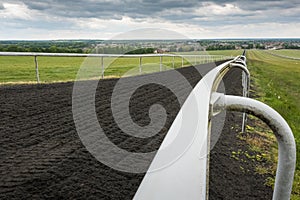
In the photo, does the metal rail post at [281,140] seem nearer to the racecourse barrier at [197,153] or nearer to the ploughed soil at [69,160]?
the racecourse barrier at [197,153]

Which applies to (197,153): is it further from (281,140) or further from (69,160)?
(69,160)

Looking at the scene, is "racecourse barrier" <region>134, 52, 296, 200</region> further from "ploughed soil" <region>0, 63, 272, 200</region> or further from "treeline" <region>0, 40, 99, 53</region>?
"treeline" <region>0, 40, 99, 53</region>

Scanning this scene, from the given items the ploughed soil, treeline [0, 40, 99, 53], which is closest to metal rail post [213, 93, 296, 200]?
the ploughed soil

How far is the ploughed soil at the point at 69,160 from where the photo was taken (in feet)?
10.4

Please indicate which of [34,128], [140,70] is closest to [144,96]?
[34,128]

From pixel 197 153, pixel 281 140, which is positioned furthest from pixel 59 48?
pixel 197 153

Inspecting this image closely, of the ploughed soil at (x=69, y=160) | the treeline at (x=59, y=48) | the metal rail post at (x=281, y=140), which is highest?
the metal rail post at (x=281, y=140)

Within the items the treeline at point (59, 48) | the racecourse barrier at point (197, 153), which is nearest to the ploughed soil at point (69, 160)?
the racecourse barrier at point (197, 153)

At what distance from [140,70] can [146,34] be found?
43.5 ft

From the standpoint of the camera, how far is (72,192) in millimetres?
3092

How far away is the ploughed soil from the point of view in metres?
3.17

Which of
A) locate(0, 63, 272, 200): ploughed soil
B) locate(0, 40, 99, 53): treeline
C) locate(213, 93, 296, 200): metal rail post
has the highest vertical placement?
locate(213, 93, 296, 200): metal rail post

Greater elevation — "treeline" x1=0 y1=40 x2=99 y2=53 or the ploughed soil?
"treeline" x1=0 y1=40 x2=99 y2=53

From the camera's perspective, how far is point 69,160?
3840mm
